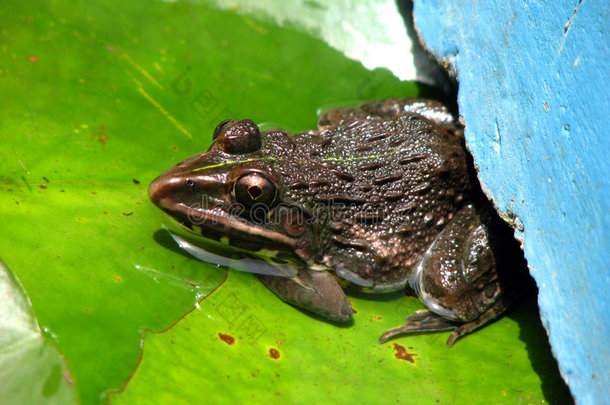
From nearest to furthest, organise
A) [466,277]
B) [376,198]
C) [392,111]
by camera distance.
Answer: [466,277]
[376,198]
[392,111]

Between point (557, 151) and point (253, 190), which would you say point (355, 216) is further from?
point (557, 151)

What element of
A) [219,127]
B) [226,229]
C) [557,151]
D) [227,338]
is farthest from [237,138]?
[557,151]

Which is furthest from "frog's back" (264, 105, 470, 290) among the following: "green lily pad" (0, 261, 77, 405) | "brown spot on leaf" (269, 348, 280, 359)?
"green lily pad" (0, 261, 77, 405)

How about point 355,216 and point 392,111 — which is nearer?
point 355,216

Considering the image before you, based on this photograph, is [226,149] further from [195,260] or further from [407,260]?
[407,260]

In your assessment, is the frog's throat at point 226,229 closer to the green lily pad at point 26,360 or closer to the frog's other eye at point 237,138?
the frog's other eye at point 237,138

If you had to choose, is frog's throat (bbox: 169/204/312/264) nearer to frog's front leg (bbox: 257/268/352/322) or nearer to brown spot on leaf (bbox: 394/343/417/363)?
frog's front leg (bbox: 257/268/352/322)

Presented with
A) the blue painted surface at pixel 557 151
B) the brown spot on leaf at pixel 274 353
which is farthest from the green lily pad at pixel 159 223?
the blue painted surface at pixel 557 151
